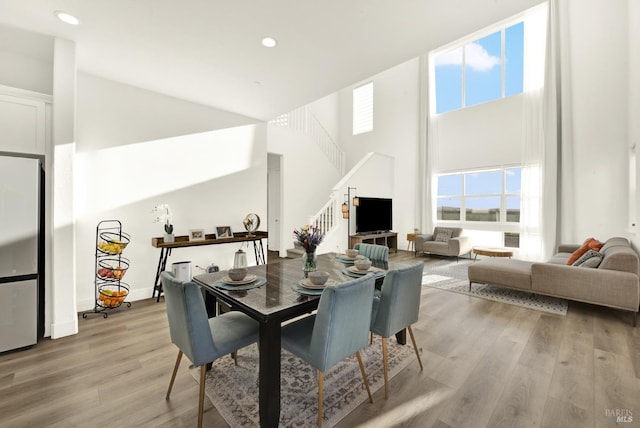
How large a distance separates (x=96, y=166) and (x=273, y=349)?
135 inches

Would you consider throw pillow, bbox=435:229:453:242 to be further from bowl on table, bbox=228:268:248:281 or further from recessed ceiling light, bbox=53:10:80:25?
recessed ceiling light, bbox=53:10:80:25

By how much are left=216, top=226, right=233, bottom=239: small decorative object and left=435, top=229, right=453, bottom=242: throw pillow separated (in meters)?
5.07

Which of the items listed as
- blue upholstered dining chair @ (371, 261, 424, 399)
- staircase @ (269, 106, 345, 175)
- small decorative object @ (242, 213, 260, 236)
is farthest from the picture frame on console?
staircase @ (269, 106, 345, 175)

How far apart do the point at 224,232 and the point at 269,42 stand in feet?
9.11

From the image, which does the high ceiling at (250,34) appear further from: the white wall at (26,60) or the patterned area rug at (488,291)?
the patterned area rug at (488,291)

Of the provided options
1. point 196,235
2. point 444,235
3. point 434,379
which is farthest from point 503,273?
point 196,235

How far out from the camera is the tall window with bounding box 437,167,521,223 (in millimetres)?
6320

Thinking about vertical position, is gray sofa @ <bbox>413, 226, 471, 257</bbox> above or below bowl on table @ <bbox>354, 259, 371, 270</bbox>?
below

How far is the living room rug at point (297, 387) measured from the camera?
5.46ft

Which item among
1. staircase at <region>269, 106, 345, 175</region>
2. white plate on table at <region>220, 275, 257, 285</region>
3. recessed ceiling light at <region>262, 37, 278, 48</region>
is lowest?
white plate on table at <region>220, 275, 257, 285</region>

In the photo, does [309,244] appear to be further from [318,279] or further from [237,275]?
[237,275]

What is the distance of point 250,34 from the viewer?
254 centimetres

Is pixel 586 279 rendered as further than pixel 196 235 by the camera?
No

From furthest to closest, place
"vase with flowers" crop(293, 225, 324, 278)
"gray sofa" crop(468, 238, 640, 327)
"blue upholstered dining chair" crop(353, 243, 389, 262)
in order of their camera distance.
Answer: "gray sofa" crop(468, 238, 640, 327) < "blue upholstered dining chair" crop(353, 243, 389, 262) < "vase with flowers" crop(293, 225, 324, 278)
